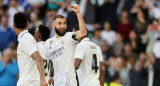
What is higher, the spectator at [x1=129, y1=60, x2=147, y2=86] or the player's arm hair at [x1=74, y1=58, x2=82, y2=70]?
the player's arm hair at [x1=74, y1=58, x2=82, y2=70]

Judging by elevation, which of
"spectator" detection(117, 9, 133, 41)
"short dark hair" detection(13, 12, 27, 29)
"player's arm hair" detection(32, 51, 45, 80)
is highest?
"spectator" detection(117, 9, 133, 41)

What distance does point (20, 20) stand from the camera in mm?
10266

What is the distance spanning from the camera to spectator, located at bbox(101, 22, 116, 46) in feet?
64.3

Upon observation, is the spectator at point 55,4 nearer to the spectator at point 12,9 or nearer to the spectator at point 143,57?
the spectator at point 12,9

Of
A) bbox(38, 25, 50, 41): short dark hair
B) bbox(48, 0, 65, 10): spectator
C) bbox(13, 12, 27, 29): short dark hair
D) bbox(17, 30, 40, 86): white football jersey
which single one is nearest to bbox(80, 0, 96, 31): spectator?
bbox(48, 0, 65, 10): spectator

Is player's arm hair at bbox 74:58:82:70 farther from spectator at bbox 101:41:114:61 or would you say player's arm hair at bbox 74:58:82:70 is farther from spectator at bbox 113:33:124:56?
spectator at bbox 113:33:124:56

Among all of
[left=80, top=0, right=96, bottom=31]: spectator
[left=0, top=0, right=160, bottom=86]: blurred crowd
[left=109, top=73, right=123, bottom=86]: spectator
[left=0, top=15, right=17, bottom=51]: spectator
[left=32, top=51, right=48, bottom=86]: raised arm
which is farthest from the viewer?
[left=80, top=0, right=96, bottom=31]: spectator

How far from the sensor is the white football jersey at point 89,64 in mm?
12188

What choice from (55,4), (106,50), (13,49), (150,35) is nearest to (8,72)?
(13,49)

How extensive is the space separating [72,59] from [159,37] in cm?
726

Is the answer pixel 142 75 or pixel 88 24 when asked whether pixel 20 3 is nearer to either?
pixel 88 24

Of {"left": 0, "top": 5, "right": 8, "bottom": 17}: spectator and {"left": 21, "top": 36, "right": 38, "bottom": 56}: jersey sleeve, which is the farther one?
{"left": 0, "top": 5, "right": 8, "bottom": 17}: spectator

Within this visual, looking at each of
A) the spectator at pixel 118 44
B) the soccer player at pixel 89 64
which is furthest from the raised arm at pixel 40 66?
the spectator at pixel 118 44

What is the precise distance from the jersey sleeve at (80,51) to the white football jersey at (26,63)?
1.94 meters
